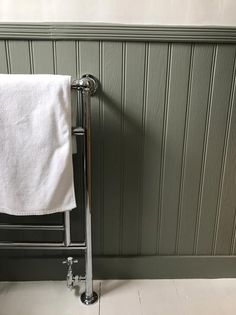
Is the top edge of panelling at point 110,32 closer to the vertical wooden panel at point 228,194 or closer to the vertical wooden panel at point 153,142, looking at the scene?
the vertical wooden panel at point 153,142

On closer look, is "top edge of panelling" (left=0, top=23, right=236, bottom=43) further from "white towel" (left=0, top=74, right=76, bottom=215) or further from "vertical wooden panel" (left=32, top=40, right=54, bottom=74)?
"white towel" (left=0, top=74, right=76, bottom=215)

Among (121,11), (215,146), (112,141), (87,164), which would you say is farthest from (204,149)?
(121,11)

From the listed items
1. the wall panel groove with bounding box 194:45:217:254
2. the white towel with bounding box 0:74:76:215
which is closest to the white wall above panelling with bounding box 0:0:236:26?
the wall panel groove with bounding box 194:45:217:254

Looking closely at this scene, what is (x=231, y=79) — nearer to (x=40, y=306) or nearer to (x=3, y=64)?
(x=3, y=64)

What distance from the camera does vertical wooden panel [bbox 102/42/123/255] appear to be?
1.04 m

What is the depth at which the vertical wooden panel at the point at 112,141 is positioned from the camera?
1.04m

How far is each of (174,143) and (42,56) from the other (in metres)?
0.55

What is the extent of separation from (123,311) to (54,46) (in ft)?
3.14

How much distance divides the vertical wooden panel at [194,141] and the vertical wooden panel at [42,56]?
1.57 feet

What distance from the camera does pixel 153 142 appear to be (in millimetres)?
1132

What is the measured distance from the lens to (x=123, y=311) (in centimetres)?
113

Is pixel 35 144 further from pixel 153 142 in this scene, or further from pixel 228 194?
pixel 228 194

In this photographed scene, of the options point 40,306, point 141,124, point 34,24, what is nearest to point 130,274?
point 40,306

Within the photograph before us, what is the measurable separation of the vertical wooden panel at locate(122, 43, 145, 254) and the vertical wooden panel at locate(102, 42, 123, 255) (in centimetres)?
3
